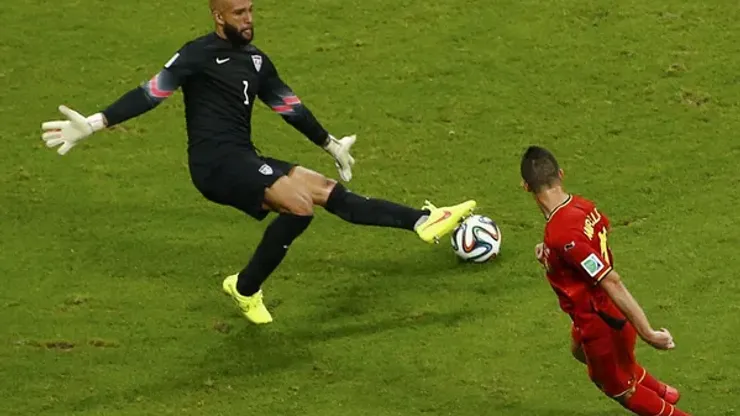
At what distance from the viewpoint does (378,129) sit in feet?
32.2

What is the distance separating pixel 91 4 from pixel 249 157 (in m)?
4.96

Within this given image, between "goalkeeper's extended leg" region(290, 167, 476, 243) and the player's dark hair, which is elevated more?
the player's dark hair

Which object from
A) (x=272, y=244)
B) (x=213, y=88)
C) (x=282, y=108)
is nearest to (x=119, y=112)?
(x=213, y=88)

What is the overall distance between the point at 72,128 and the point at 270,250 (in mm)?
1340

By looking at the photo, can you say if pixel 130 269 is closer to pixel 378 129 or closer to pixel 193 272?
pixel 193 272

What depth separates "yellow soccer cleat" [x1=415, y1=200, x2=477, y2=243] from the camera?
7473mm

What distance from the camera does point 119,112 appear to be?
23.2ft

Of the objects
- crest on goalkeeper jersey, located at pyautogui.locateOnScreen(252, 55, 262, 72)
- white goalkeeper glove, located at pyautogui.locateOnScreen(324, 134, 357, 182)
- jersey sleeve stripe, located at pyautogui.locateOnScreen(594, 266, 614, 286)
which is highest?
crest on goalkeeper jersey, located at pyautogui.locateOnScreen(252, 55, 262, 72)

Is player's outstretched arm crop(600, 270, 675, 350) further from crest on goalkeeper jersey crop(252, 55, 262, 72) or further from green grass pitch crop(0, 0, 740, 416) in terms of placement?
crest on goalkeeper jersey crop(252, 55, 262, 72)

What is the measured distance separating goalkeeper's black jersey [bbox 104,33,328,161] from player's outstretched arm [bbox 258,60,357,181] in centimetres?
8

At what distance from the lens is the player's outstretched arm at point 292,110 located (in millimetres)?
7547

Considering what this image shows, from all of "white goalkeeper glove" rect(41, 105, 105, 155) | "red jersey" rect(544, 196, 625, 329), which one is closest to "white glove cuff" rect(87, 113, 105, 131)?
"white goalkeeper glove" rect(41, 105, 105, 155)

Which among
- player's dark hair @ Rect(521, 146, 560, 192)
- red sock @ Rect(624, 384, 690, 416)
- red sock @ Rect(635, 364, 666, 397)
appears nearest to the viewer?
player's dark hair @ Rect(521, 146, 560, 192)

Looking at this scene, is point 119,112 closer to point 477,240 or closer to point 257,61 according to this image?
point 257,61
